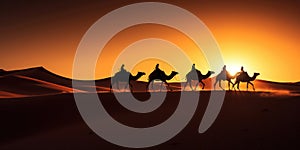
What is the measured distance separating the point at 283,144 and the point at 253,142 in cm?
68

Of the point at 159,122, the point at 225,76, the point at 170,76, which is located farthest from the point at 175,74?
the point at 159,122

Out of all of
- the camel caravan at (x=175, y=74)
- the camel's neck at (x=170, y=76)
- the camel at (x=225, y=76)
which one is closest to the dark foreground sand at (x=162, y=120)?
the camel caravan at (x=175, y=74)

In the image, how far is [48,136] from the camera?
12.7 m

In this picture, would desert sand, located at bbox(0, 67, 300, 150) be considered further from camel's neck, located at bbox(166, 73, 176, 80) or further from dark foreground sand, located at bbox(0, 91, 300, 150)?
camel's neck, located at bbox(166, 73, 176, 80)

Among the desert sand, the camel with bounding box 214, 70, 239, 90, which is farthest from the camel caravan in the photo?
the desert sand

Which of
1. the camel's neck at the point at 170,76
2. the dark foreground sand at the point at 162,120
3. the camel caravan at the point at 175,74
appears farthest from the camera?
the camel's neck at the point at 170,76

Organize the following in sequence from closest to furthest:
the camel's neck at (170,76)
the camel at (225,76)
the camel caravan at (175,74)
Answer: the camel caravan at (175,74), the camel at (225,76), the camel's neck at (170,76)

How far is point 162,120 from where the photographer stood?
43.7ft

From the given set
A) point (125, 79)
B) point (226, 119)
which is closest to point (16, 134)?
point (226, 119)

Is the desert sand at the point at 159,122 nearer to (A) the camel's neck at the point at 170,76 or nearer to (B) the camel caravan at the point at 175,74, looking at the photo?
(B) the camel caravan at the point at 175,74

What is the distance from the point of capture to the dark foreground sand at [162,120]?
9578mm

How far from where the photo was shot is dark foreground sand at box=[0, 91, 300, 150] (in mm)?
9578

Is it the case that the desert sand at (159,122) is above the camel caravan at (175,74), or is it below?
below

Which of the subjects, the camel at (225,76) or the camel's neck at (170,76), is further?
the camel's neck at (170,76)
